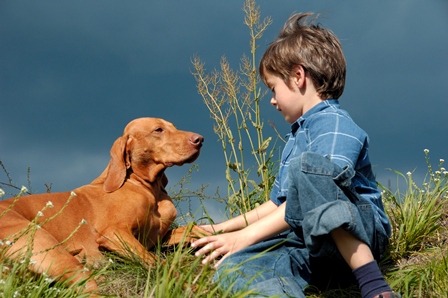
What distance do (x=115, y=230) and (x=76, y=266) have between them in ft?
1.99

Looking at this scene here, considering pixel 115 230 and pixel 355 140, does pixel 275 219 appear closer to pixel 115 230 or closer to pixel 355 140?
pixel 355 140

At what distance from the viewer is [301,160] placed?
10.3 feet

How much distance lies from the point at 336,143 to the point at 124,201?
5.78 ft

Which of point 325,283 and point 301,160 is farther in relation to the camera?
point 325,283

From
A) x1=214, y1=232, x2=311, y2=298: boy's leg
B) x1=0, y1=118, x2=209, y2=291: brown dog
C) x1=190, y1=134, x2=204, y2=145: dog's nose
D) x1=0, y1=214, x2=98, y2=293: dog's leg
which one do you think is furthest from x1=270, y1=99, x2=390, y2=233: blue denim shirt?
x1=0, y1=214, x2=98, y2=293: dog's leg

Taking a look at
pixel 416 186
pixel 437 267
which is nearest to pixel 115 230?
pixel 437 267

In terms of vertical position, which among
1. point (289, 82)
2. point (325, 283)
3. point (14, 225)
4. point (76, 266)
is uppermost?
point (289, 82)

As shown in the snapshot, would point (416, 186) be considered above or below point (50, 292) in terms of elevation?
above

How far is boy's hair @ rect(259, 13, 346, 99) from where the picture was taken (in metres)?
4.02

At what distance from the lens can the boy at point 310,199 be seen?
314 centimetres

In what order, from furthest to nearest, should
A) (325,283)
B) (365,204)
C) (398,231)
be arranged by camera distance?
(398,231) < (325,283) < (365,204)

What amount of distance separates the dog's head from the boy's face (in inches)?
29.8

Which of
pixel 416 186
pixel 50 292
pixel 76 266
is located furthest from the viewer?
pixel 416 186

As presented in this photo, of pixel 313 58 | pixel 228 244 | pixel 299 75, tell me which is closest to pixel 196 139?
pixel 299 75
